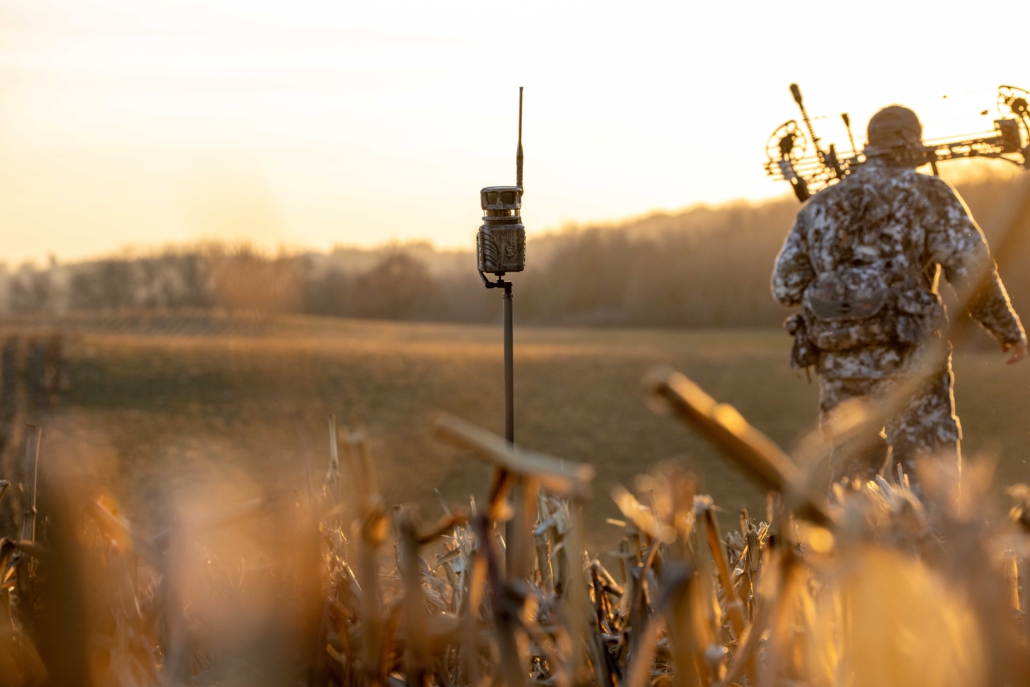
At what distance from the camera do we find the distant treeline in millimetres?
39188

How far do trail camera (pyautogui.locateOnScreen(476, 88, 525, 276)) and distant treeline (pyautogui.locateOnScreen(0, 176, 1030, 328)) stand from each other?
33.1 metres

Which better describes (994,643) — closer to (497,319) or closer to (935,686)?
(935,686)

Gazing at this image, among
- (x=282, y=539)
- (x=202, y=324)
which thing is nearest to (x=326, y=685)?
(x=282, y=539)

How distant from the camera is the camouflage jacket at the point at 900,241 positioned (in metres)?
3.87

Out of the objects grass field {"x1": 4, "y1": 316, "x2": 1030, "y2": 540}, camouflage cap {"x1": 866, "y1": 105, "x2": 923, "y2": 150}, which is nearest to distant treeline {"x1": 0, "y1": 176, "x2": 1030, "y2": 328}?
grass field {"x1": 4, "y1": 316, "x2": 1030, "y2": 540}

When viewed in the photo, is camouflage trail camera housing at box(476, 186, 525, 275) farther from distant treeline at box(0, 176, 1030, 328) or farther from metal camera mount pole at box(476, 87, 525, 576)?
distant treeline at box(0, 176, 1030, 328)

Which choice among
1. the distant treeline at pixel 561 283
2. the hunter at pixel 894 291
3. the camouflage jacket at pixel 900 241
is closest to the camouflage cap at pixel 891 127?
the hunter at pixel 894 291

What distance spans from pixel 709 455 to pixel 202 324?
77.0ft

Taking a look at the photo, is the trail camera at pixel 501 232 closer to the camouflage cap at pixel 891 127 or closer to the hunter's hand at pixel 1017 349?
the camouflage cap at pixel 891 127

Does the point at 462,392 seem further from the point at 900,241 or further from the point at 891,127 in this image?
the point at 900,241

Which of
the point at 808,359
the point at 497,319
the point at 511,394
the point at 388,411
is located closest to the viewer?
the point at 511,394

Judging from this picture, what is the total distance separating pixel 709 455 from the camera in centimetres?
1617

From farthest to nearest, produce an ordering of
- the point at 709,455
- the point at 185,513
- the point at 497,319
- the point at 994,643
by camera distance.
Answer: the point at 497,319 < the point at 709,455 < the point at 185,513 < the point at 994,643

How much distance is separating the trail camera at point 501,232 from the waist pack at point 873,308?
5.22ft
